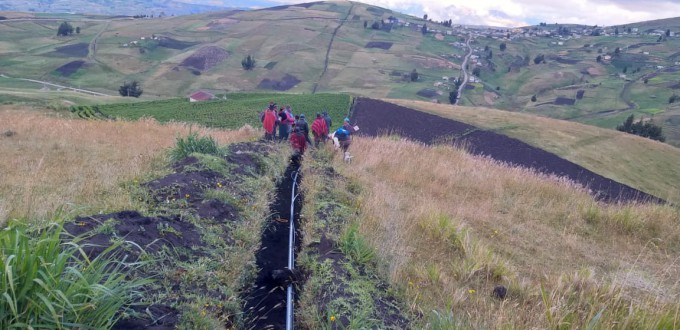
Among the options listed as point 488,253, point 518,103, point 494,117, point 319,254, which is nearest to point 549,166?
point 494,117

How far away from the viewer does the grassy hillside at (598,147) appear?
28172mm

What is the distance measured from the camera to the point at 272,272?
620cm

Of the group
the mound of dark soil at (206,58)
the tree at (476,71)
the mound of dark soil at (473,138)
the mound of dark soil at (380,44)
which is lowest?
the mound of dark soil at (206,58)

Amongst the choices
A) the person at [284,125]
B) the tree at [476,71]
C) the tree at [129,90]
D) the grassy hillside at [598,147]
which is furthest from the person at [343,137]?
the tree at [476,71]

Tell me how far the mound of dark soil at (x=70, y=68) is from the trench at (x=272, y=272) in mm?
72920

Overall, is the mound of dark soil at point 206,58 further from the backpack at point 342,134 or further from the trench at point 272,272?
the trench at point 272,272

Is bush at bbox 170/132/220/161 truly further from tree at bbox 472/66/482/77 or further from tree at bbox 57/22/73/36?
tree at bbox 57/22/73/36

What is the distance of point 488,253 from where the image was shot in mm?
7109

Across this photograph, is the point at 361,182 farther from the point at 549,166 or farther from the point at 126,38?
the point at 126,38

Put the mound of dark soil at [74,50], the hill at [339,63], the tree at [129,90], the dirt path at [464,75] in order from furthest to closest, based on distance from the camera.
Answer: the dirt path at [464,75] < the mound of dark soil at [74,50] < the hill at [339,63] < the tree at [129,90]

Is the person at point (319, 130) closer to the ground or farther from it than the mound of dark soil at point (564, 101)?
farther from it

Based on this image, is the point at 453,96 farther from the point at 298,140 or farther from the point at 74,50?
the point at 298,140

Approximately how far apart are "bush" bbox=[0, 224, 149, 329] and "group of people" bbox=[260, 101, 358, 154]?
38.8ft

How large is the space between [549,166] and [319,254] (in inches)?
883
